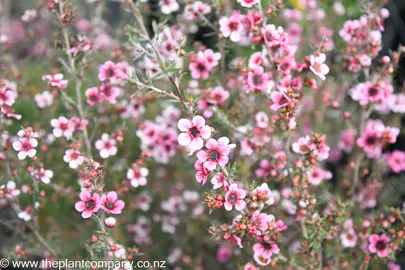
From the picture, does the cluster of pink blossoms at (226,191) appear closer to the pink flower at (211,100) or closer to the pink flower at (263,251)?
the pink flower at (263,251)

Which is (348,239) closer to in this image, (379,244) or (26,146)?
(379,244)

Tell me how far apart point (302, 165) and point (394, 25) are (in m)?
1.93

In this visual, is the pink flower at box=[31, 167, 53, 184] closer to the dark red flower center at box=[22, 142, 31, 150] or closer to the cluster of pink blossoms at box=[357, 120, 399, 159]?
the dark red flower center at box=[22, 142, 31, 150]

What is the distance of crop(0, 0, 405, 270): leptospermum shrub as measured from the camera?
2.23 metres

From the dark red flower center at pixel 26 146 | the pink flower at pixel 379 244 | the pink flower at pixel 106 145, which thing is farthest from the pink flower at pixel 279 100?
the dark red flower center at pixel 26 146

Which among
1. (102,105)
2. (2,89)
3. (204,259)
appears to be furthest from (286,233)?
(2,89)

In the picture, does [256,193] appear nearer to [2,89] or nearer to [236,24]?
[236,24]

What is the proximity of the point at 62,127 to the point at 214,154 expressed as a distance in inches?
42.6

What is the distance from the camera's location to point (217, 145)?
75.6 inches

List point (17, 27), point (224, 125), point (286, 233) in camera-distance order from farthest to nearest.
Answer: point (17, 27) → point (286, 233) → point (224, 125)

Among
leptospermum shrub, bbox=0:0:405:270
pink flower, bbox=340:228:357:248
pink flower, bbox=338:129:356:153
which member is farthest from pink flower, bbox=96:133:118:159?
pink flower, bbox=338:129:356:153

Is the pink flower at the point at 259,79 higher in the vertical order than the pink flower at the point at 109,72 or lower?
higher

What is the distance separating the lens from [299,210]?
2.49 meters

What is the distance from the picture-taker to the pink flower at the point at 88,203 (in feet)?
6.86
